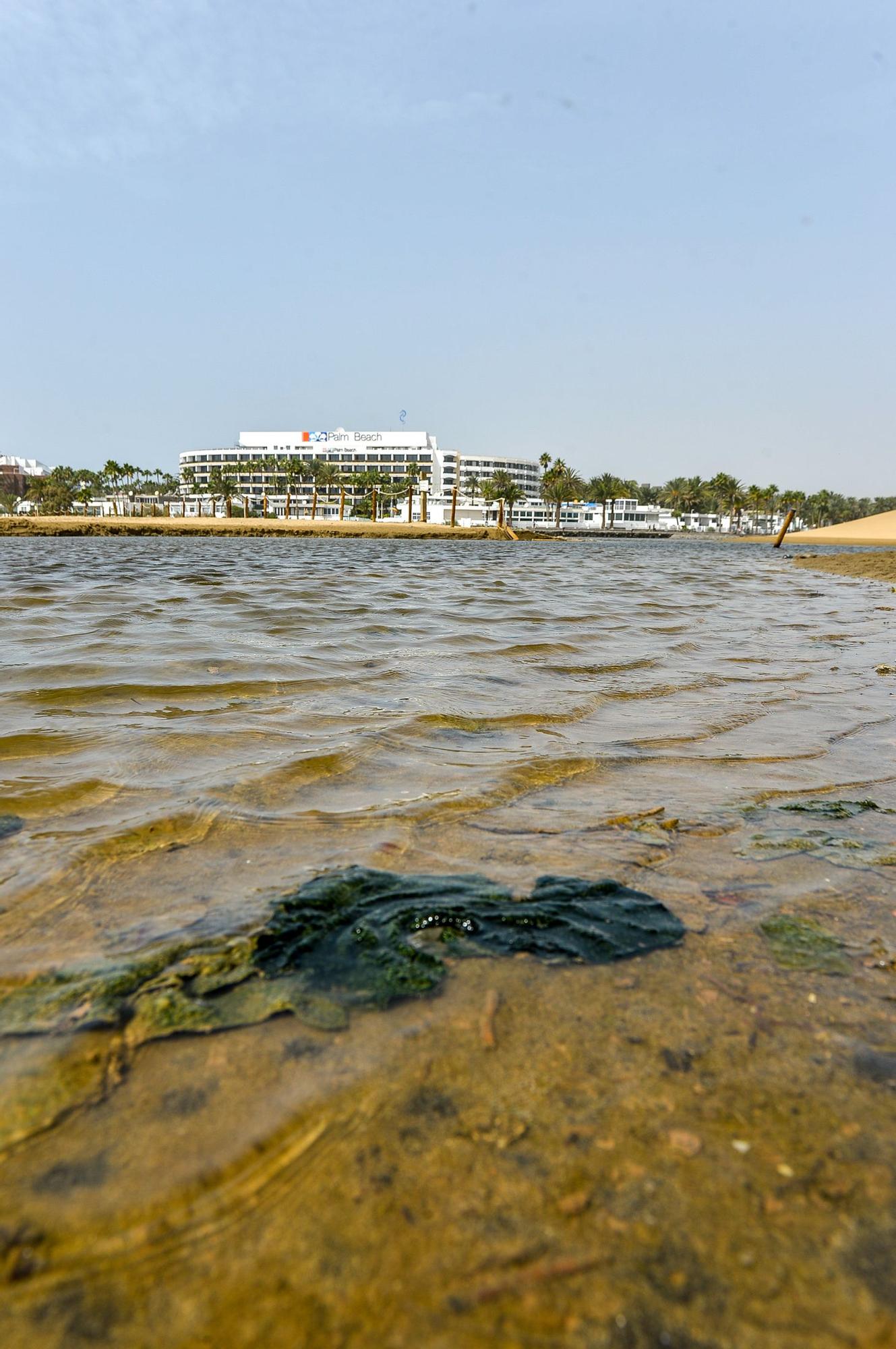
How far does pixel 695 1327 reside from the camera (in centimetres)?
105

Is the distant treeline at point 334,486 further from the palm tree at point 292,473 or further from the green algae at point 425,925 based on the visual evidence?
the green algae at point 425,925

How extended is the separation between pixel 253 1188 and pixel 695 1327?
2.37ft

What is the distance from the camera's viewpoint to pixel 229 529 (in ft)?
266

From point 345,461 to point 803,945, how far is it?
17085 cm

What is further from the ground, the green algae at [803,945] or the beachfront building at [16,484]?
the beachfront building at [16,484]

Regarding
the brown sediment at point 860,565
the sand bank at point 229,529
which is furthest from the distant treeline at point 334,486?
the brown sediment at point 860,565

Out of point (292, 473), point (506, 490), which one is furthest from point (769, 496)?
point (292, 473)

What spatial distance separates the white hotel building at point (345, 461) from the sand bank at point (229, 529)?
2521 inches

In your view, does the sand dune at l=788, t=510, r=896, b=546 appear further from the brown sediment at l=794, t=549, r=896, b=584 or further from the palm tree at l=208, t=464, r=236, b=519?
the palm tree at l=208, t=464, r=236, b=519

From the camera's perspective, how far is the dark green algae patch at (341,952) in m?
1.74

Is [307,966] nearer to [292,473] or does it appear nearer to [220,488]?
[292,473]

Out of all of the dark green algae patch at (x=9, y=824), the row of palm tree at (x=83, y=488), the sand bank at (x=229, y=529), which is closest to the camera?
the dark green algae patch at (x=9, y=824)

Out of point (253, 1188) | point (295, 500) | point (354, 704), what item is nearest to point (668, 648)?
point (354, 704)

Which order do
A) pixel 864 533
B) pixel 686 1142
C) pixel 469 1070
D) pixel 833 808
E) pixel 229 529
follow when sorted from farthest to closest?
1. pixel 229 529
2. pixel 864 533
3. pixel 833 808
4. pixel 469 1070
5. pixel 686 1142
